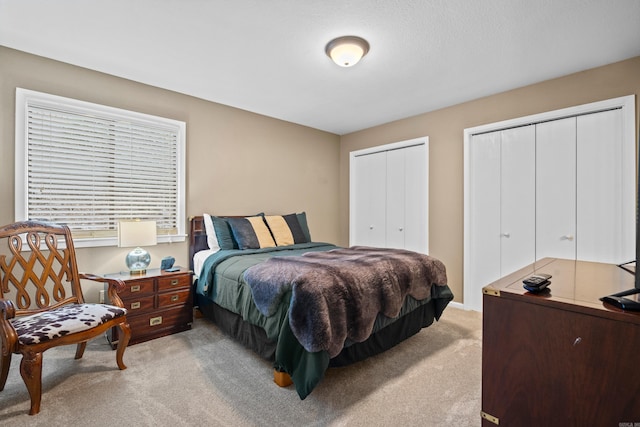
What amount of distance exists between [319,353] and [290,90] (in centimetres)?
272

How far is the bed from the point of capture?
1.82 meters

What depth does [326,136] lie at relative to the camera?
504 cm

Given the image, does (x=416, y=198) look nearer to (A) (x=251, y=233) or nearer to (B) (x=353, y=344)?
(A) (x=251, y=233)

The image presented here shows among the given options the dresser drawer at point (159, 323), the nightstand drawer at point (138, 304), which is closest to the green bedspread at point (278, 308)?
the dresser drawer at point (159, 323)

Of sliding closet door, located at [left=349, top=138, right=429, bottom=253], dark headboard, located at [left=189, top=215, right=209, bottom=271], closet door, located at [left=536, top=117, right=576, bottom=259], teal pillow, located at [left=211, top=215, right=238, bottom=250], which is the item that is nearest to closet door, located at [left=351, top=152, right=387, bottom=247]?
sliding closet door, located at [left=349, top=138, right=429, bottom=253]

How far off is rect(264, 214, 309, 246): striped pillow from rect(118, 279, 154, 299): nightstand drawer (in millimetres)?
1407

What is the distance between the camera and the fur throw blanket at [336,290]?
1.81 meters

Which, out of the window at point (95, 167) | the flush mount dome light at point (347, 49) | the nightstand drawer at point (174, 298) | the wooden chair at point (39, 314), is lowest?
the nightstand drawer at point (174, 298)

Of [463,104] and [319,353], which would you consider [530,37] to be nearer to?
[463,104]

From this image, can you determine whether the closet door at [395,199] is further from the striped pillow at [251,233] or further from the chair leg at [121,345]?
the chair leg at [121,345]

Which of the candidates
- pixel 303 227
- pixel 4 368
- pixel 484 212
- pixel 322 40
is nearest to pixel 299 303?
pixel 4 368

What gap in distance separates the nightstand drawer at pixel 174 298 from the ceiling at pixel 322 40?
2.13 meters

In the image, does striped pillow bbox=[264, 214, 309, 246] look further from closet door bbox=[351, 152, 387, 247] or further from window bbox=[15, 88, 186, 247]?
closet door bbox=[351, 152, 387, 247]

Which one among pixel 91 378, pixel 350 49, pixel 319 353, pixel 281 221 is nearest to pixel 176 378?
pixel 91 378
